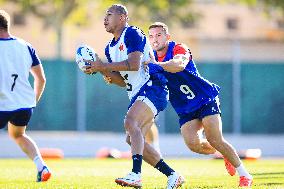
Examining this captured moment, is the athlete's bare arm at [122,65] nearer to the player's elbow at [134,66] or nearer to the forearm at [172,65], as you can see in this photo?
the player's elbow at [134,66]

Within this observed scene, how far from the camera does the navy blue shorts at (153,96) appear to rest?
1095 centimetres

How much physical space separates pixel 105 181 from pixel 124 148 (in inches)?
457

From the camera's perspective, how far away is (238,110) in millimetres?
26203

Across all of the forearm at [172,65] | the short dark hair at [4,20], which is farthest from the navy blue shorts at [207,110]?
the short dark hair at [4,20]

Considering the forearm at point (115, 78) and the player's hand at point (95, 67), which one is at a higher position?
the player's hand at point (95, 67)

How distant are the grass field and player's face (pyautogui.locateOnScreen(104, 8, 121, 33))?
1.92 metres

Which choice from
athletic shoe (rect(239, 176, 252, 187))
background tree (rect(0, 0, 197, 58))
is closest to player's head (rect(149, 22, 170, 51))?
athletic shoe (rect(239, 176, 252, 187))

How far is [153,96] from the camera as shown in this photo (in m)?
11.0

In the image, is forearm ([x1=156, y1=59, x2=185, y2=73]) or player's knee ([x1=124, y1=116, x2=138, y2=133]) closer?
player's knee ([x1=124, y1=116, x2=138, y2=133])

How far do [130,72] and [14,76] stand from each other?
1.82 meters

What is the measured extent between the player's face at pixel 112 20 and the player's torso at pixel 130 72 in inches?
5.1

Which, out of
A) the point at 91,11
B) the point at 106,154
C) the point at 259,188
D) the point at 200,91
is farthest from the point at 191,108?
the point at 91,11

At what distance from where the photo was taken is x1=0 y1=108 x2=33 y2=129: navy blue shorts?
12.1 meters

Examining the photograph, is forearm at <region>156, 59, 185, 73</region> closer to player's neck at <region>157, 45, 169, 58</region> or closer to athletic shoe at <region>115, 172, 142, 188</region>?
player's neck at <region>157, 45, 169, 58</region>
